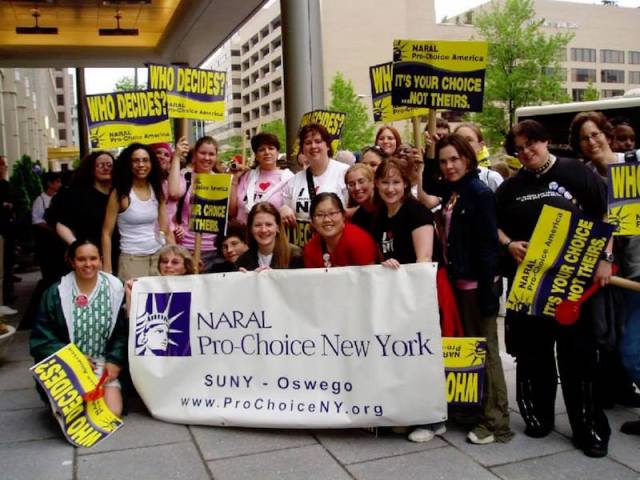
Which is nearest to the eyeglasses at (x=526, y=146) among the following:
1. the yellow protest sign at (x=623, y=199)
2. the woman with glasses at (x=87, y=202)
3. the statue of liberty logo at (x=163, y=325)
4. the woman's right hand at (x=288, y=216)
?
the yellow protest sign at (x=623, y=199)

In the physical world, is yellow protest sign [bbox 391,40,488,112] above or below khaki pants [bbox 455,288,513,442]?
above

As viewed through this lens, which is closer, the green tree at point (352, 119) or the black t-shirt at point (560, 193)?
the black t-shirt at point (560, 193)

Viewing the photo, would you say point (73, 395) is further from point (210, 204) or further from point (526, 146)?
point (526, 146)

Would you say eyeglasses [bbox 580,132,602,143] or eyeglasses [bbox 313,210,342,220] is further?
eyeglasses [bbox 580,132,602,143]

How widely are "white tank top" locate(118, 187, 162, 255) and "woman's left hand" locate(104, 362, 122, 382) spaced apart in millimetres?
1220

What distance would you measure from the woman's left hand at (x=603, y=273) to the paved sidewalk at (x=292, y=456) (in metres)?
1.02

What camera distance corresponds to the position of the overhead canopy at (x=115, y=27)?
12305 millimetres

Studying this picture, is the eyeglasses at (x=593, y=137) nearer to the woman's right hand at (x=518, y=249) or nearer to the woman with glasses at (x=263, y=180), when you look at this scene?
the woman's right hand at (x=518, y=249)

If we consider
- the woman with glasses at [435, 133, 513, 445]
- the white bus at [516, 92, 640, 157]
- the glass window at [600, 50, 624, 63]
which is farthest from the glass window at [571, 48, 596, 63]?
the woman with glasses at [435, 133, 513, 445]

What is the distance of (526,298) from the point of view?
13.9 feet

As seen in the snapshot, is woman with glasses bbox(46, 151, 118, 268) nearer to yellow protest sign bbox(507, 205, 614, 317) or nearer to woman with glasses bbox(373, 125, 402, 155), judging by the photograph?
woman with glasses bbox(373, 125, 402, 155)

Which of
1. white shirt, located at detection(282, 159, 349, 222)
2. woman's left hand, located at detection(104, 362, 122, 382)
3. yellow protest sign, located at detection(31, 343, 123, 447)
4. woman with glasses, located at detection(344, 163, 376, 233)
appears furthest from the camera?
white shirt, located at detection(282, 159, 349, 222)

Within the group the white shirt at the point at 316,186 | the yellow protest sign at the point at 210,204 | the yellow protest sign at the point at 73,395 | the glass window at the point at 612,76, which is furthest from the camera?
the glass window at the point at 612,76

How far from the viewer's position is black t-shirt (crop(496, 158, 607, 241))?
4.19 metres
